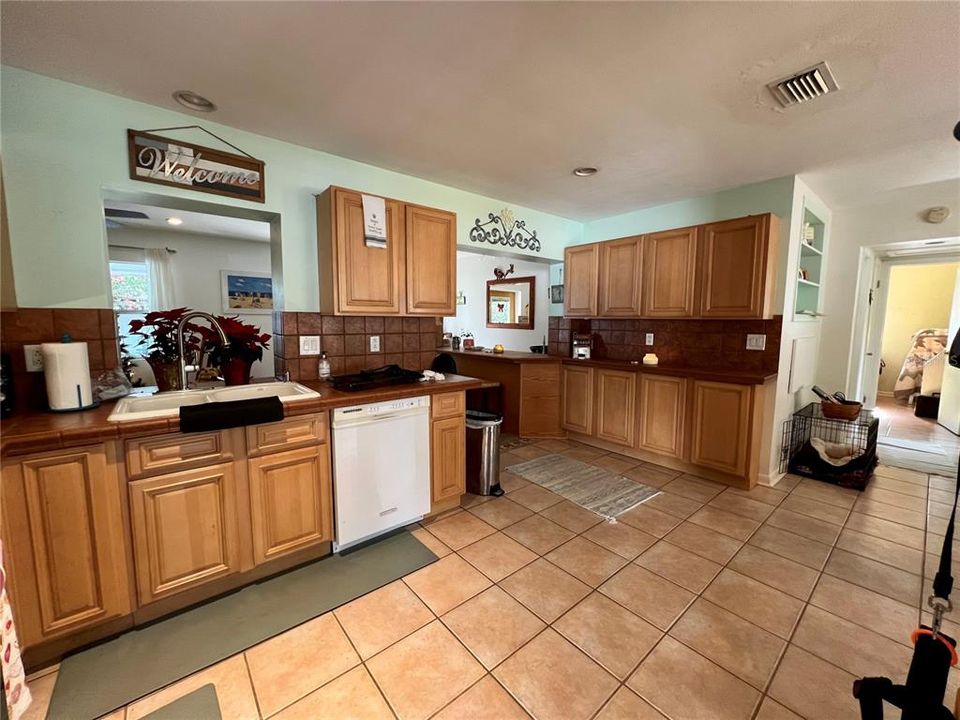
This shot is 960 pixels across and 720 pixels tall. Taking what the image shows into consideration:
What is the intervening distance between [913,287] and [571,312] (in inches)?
241

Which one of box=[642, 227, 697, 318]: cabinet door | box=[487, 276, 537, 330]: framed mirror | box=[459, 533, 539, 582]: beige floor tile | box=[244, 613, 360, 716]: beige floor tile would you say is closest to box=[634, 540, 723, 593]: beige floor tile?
box=[459, 533, 539, 582]: beige floor tile

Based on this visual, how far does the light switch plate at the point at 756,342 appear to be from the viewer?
3.21 m

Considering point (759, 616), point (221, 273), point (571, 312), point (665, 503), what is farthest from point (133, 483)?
point (221, 273)

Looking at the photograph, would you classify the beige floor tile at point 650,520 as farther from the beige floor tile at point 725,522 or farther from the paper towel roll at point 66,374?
the paper towel roll at point 66,374

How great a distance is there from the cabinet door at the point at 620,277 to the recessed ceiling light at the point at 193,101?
331 centimetres

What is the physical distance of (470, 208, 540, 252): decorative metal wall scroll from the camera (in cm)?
359

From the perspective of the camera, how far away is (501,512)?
9.02ft

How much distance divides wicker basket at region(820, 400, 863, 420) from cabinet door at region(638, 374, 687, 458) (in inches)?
57.0

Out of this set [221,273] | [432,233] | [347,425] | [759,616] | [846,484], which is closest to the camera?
[759,616]

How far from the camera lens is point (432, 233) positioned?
278 centimetres

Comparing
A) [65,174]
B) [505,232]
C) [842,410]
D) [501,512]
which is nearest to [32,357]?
[65,174]

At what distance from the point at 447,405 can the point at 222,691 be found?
1658mm

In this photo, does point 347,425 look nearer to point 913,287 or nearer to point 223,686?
point 223,686

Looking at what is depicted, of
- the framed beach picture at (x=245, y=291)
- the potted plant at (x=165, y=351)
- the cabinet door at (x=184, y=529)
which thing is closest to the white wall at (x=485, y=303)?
the framed beach picture at (x=245, y=291)
